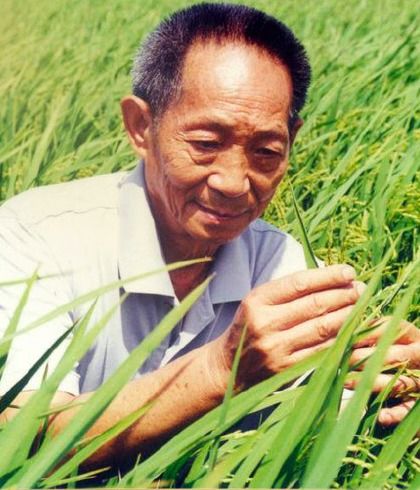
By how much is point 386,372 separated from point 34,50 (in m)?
2.81

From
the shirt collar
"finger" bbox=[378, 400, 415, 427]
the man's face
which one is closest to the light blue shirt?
the shirt collar

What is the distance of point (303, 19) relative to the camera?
442 centimetres

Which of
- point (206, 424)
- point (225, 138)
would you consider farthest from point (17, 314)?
point (225, 138)

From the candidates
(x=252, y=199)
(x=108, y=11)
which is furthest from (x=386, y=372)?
(x=108, y=11)

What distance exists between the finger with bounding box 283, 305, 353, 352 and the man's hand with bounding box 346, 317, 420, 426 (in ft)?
0.37

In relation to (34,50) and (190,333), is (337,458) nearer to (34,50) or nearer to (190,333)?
(190,333)

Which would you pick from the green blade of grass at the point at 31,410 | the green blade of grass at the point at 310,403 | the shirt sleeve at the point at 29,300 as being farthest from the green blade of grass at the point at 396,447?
the shirt sleeve at the point at 29,300

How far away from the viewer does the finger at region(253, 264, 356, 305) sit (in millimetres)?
1227

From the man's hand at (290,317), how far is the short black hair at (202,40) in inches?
20.3

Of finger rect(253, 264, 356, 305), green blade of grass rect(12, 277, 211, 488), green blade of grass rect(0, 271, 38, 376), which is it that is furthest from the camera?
finger rect(253, 264, 356, 305)

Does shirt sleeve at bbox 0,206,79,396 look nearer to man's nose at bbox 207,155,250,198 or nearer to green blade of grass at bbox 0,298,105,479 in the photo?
man's nose at bbox 207,155,250,198

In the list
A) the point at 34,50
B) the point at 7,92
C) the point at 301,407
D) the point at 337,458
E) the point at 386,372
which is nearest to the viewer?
the point at 337,458

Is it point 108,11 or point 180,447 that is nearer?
point 180,447

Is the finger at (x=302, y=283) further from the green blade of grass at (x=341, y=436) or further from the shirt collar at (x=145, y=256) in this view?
the shirt collar at (x=145, y=256)
